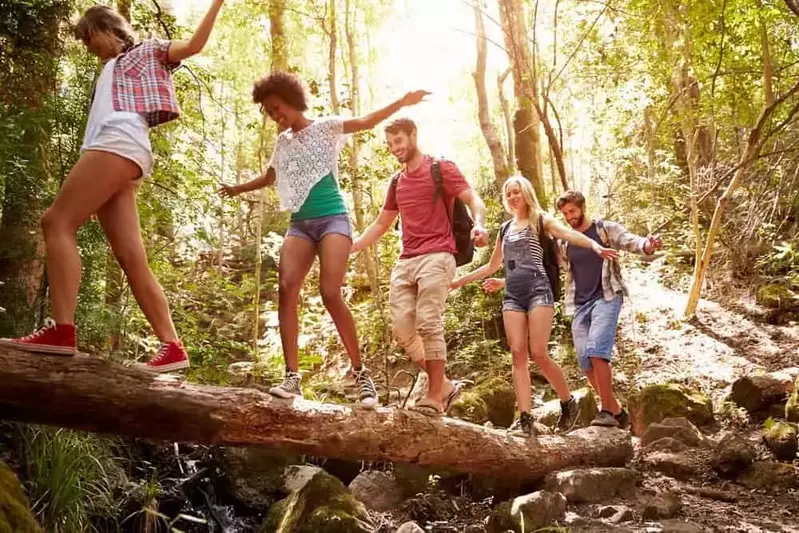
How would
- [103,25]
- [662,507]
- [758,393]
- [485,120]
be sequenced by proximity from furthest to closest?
[485,120]
[758,393]
[662,507]
[103,25]

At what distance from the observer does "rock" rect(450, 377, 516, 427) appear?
22.1ft

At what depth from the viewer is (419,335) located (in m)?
4.86

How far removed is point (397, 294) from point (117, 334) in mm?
3422

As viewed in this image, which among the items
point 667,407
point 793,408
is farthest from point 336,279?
point 793,408

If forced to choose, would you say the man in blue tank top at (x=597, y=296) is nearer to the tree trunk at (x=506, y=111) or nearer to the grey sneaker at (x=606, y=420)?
the grey sneaker at (x=606, y=420)

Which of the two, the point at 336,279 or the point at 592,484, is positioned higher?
the point at 336,279

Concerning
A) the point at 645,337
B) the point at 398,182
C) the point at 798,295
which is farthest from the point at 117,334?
the point at 798,295

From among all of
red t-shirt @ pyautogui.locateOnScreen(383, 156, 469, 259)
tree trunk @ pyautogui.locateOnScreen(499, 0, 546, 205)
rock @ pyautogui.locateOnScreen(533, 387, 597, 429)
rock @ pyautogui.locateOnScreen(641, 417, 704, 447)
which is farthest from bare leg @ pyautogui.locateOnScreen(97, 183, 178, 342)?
tree trunk @ pyautogui.locateOnScreen(499, 0, 546, 205)

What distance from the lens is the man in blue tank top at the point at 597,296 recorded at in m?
5.71

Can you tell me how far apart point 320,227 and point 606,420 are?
3.23 metres

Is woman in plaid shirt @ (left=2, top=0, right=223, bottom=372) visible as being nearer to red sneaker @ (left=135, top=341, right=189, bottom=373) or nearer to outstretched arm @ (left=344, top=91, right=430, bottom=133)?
red sneaker @ (left=135, top=341, right=189, bottom=373)

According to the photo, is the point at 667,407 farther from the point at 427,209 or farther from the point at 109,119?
the point at 109,119

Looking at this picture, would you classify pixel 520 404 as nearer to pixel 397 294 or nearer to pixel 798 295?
pixel 397 294

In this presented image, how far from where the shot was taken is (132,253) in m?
3.88
